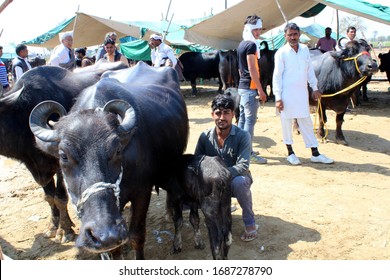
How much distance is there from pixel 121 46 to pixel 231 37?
5553 mm

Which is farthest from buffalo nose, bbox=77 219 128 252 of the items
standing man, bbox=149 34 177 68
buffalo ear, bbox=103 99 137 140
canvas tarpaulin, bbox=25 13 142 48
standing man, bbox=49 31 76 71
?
canvas tarpaulin, bbox=25 13 142 48

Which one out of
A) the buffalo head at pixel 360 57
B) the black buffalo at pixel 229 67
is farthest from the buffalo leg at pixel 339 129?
the black buffalo at pixel 229 67

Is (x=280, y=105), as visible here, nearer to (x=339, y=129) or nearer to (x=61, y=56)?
(x=339, y=129)

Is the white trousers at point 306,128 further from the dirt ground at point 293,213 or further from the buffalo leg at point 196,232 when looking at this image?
the buffalo leg at point 196,232

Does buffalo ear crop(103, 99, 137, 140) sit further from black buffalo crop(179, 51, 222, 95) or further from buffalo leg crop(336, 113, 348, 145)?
black buffalo crop(179, 51, 222, 95)

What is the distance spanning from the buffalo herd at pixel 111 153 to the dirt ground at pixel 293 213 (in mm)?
328

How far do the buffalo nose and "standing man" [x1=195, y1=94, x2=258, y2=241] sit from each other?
1.34m

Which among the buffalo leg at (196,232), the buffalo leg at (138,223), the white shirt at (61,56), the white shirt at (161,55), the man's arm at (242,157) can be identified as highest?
the white shirt at (61,56)

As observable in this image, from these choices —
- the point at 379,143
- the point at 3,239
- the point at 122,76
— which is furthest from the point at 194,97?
the point at 3,239

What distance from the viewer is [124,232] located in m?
2.04

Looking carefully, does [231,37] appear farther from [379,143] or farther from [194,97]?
[379,143]

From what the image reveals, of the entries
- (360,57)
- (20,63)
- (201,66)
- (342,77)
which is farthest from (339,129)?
(201,66)

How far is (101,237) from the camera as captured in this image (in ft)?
6.33

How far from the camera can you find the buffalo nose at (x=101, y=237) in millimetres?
1934
